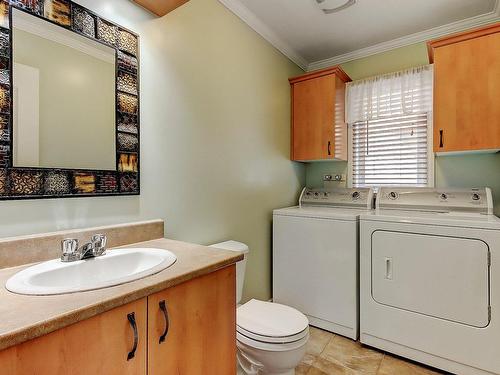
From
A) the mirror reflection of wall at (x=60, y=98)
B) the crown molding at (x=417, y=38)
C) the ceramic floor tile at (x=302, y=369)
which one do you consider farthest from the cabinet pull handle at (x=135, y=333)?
the crown molding at (x=417, y=38)

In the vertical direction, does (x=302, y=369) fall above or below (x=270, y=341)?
below

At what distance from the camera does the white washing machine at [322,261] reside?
2.16 metres

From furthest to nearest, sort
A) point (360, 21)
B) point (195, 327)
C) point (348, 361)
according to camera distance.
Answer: point (360, 21) < point (348, 361) < point (195, 327)

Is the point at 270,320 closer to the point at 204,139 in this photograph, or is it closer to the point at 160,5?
the point at 204,139

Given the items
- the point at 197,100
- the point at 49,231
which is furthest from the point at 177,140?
the point at 49,231

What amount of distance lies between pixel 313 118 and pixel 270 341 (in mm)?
2050

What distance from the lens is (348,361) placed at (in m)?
1.94

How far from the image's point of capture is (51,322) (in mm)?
630

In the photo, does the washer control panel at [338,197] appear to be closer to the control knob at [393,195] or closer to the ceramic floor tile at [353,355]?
the control knob at [393,195]

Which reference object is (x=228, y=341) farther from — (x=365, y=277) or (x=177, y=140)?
(x=365, y=277)

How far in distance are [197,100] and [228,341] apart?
142 cm

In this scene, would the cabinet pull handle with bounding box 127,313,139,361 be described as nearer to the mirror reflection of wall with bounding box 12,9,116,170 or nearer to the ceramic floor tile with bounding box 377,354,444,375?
the mirror reflection of wall with bounding box 12,9,116,170

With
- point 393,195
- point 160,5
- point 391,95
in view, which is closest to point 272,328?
point 393,195

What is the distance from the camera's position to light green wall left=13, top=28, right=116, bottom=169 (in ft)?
3.74
